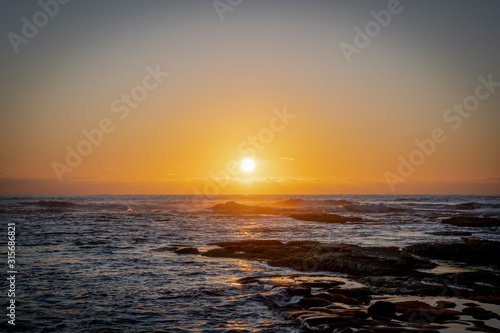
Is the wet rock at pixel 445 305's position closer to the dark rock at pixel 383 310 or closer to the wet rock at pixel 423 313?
the wet rock at pixel 423 313

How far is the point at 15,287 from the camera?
13.4 metres

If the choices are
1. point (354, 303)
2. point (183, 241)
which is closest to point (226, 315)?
point (354, 303)

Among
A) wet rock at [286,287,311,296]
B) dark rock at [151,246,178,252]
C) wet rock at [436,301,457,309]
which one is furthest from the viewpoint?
dark rock at [151,246,178,252]

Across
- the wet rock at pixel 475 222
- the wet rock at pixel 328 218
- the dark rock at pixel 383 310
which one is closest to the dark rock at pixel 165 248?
the dark rock at pixel 383 310

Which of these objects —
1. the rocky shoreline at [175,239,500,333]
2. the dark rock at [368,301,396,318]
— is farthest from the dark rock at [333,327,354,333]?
the dark rock at [368,301,396,318]

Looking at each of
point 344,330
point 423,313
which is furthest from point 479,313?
point 344,330

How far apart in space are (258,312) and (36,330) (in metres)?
5.75

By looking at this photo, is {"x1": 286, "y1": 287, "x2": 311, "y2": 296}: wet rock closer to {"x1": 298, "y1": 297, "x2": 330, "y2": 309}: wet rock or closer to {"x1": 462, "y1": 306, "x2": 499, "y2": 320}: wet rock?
{"x1": 298, "y1": 297, "x2": 330, "y2": 309}: wet rock

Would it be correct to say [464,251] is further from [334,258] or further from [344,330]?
[344,330]

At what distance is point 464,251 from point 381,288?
31.4 feet

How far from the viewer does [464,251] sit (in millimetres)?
19609

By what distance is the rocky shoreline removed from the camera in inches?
356

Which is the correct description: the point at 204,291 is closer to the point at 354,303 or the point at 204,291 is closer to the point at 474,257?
the point at 354,303

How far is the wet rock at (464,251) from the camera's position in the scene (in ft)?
61.6
